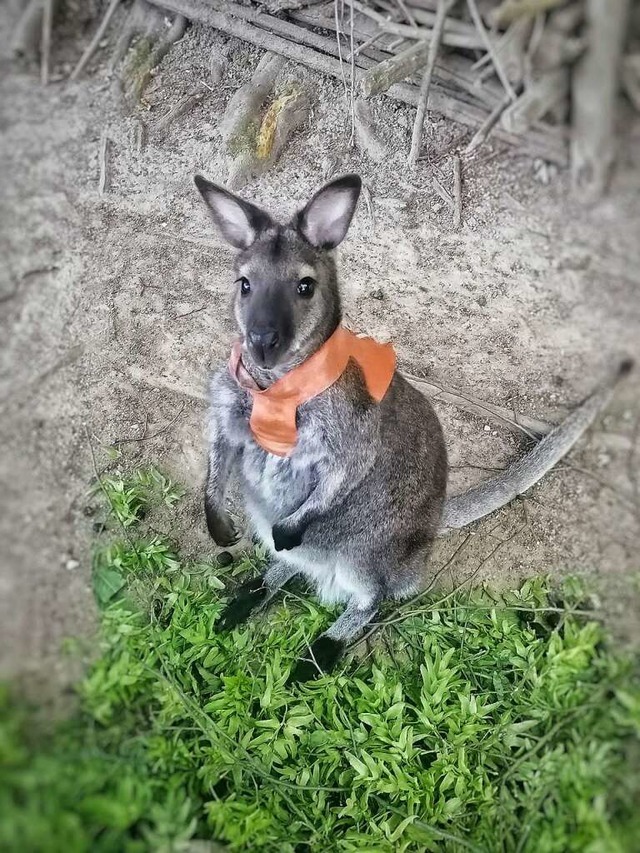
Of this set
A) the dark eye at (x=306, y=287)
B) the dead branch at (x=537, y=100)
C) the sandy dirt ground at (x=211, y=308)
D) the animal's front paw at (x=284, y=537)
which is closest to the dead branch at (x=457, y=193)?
the sandy dirt ground at (x=211, y=308)

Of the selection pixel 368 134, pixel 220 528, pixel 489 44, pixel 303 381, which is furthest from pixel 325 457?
pixel 489 44

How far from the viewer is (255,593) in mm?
2945

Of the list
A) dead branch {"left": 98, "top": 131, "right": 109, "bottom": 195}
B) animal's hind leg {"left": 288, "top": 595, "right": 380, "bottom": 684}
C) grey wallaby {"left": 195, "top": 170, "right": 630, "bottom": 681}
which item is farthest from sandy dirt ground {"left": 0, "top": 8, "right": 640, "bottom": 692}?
animal's hind leg {"left": 288, "top": 595, "right": 380, "bottom": 684}

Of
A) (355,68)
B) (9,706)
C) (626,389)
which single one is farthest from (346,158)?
(9,706)

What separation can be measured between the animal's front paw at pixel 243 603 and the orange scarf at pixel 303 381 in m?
0.69

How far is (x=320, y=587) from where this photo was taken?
9.93ft

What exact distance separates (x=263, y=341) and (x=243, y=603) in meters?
1.29

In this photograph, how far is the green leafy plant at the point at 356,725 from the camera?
1.99 m

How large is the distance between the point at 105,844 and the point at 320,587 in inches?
60.2

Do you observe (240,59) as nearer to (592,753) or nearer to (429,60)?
(429,60)

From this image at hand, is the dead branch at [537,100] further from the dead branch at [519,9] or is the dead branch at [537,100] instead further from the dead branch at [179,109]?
the dead branch at [179,109]

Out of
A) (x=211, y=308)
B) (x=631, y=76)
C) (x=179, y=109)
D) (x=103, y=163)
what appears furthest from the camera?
(x=211, y=308)

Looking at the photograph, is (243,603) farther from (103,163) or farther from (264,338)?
(103,163)

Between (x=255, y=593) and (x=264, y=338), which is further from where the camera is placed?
(x=255, y=593)
